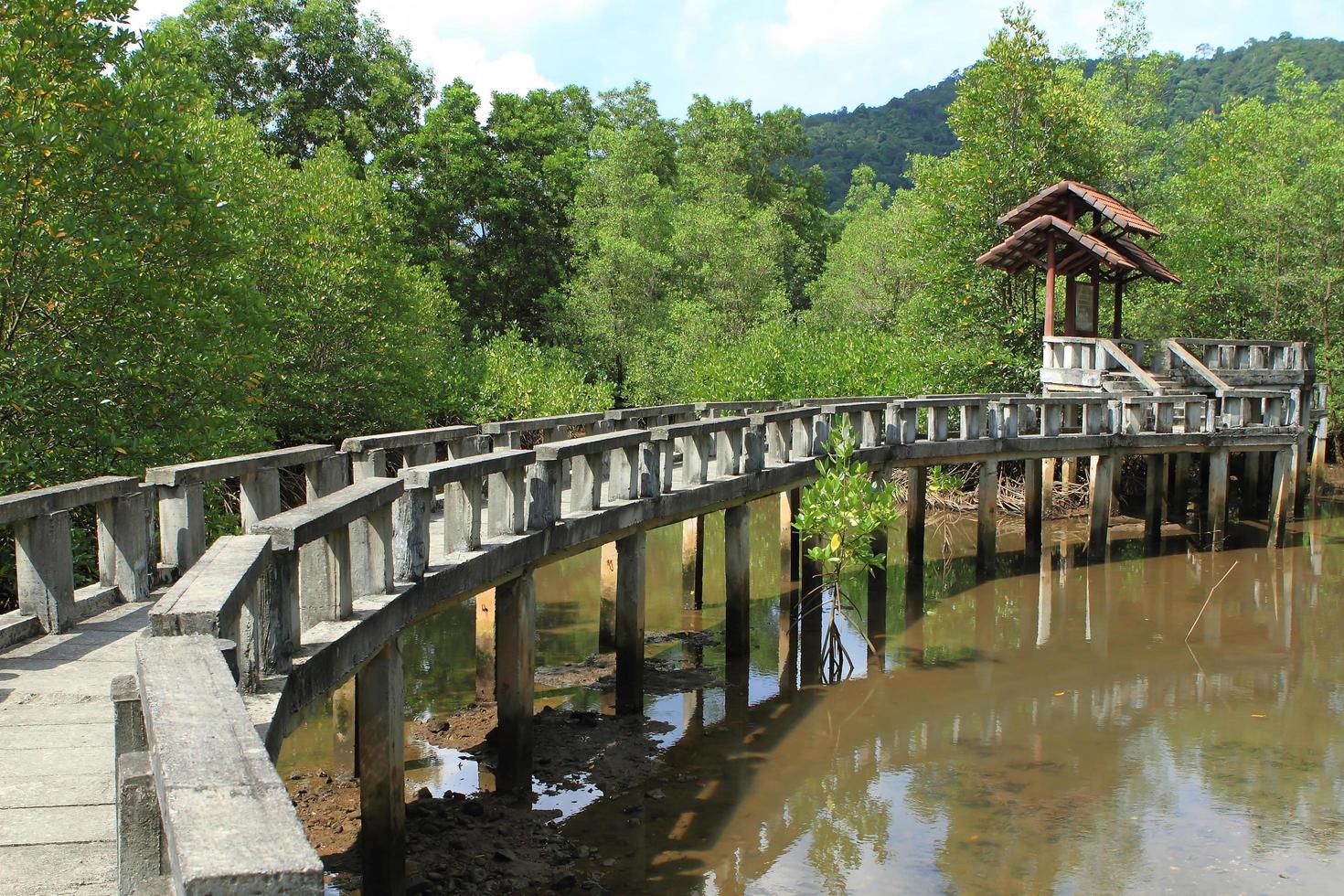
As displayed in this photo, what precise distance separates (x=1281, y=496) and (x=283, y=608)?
20848 millimetres

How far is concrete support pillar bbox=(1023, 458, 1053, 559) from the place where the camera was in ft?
68.5

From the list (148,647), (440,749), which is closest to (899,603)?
(440,749)

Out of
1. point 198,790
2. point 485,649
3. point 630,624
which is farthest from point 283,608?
point 485,649

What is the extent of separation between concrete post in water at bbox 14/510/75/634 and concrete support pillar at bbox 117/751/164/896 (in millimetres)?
4849

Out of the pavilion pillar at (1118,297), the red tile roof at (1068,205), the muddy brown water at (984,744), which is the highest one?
the red tile roof at (1068,205)

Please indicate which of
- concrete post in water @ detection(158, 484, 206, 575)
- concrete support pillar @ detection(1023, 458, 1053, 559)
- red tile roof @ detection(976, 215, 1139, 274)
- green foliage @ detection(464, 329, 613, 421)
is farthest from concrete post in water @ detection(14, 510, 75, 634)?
green foliage @ detection(464, 329, 613, 421)

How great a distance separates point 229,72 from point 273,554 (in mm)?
31134

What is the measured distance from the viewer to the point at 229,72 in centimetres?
3334

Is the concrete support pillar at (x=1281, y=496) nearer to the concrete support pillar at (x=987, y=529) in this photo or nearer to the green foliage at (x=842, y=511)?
the concrete support pillar at (x=987, y=529)

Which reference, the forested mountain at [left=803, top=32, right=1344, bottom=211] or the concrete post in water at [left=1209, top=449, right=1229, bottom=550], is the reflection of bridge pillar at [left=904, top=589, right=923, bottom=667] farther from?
the forested mountain at [left=803, top=32, right=1344, bottom=211]

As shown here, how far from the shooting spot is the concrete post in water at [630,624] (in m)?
12.6

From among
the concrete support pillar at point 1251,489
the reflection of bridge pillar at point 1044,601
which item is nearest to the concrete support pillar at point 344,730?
the reflection of bridge pillar at point 1044,601

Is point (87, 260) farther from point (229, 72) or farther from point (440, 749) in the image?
point (229, 72)

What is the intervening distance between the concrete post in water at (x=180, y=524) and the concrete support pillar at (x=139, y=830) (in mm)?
5895
